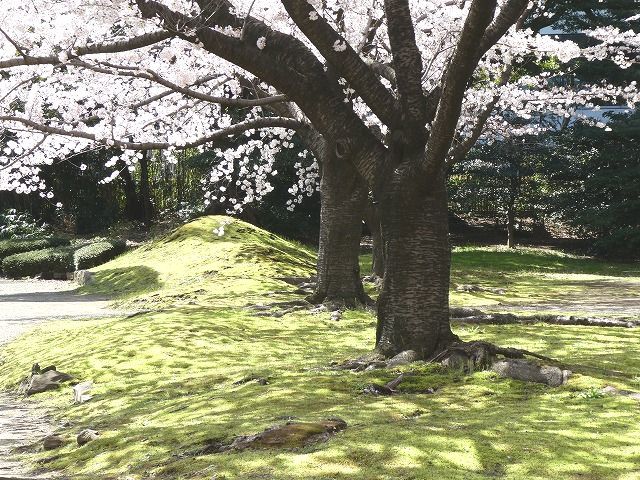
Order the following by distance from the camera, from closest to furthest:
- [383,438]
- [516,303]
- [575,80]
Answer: [383,438], [516,303], [575,80]

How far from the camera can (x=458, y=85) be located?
A: 606cm

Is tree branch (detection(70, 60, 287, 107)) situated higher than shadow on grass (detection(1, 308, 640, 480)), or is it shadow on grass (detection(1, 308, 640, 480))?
tree branch (detection(70, 60, 287, 107))

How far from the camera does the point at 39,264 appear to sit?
23391mm

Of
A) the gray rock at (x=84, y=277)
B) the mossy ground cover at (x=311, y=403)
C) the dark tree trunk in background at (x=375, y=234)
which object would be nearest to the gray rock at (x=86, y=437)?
the mossy ground cover at (x=311, y=403)

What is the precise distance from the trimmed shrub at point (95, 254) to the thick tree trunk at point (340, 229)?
12.6 metres

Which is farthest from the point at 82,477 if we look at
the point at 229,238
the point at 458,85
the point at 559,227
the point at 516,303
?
the point at 559,227

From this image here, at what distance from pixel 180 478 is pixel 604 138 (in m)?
25.0

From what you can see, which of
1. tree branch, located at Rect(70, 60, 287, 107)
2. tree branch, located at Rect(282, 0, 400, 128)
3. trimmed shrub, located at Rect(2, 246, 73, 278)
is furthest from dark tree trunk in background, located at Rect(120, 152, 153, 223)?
tree branch, located at Rect(282, 0, 400, 128)

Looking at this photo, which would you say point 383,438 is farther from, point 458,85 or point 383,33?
point 383,33

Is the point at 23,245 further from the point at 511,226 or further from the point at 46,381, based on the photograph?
the point at 46,381

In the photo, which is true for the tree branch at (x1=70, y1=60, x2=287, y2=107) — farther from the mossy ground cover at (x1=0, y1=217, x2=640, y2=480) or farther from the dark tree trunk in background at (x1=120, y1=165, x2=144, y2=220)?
the dark tree trunk in background at (x1=120, y1=165, x2=144, y2=220)

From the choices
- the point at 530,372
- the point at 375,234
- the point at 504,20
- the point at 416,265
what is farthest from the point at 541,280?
the point at 504,20

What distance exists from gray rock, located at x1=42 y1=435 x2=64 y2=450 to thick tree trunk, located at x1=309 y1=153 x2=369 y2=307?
6996mm

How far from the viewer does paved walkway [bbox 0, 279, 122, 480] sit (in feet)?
20.3
